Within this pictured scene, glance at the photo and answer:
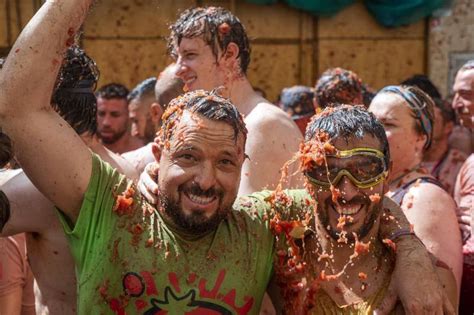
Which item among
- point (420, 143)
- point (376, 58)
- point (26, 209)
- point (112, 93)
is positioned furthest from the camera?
point (376, 58)

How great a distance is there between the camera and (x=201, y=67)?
4.78 metres

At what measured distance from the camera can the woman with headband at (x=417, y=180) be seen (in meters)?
4.19

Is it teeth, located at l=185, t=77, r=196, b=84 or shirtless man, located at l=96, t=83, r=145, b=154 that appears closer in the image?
teeth, located at l=185, t=77, r=196, b=84

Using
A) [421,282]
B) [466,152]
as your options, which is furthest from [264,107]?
[466,152]

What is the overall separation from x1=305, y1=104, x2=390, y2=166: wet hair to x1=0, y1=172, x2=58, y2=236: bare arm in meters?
1.17

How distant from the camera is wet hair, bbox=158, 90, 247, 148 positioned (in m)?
3.39

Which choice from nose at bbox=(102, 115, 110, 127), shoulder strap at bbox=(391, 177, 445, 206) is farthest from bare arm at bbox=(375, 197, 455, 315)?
nose at bbox=(102, 115, 110, 127)

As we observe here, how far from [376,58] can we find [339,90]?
4440 millimetres

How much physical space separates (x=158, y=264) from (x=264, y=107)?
1.54 metres

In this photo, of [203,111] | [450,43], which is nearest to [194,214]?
[203,111]

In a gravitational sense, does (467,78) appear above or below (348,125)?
below

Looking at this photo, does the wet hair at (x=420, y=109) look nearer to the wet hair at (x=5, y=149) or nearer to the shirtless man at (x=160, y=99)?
the shirtless man at (x=160, y=99)

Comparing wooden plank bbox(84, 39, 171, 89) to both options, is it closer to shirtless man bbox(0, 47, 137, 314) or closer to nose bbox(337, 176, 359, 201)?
shirtless man bbox(0, 47, 137, 314)

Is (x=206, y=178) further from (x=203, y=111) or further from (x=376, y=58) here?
(x=376, y=58)
